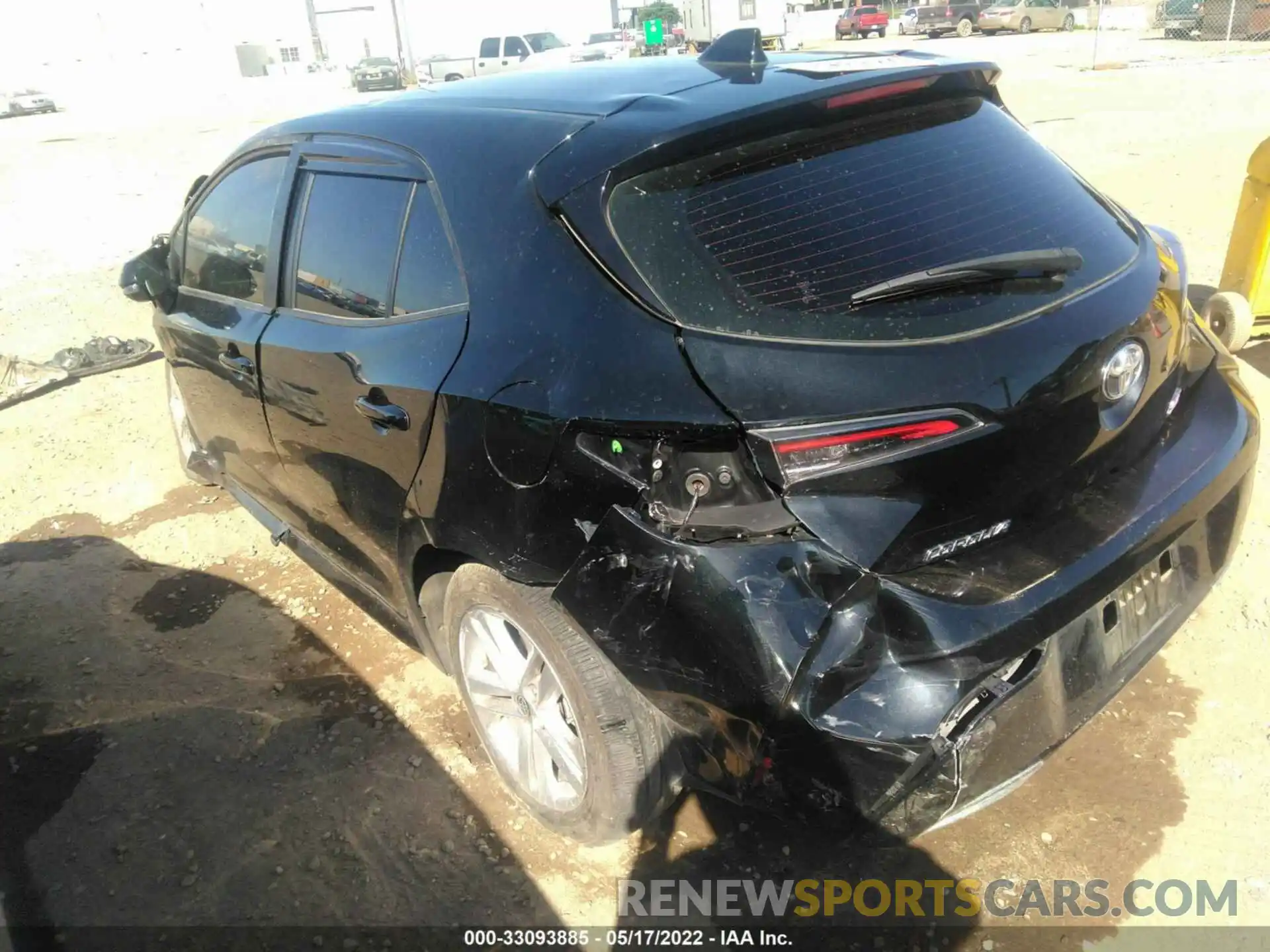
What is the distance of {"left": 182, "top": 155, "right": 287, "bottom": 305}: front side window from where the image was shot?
310 cm

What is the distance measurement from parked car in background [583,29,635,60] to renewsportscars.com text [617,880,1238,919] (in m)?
27.5

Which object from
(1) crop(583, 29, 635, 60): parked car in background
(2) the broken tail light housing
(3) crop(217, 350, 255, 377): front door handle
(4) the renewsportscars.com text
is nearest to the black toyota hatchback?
(2) the broken tail light housing

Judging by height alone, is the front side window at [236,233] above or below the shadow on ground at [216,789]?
above

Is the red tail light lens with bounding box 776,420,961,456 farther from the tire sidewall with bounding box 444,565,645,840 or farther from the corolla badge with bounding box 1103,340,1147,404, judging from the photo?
the tire sidewall with bounding box 444,565,645,840

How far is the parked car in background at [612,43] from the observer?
2848cm

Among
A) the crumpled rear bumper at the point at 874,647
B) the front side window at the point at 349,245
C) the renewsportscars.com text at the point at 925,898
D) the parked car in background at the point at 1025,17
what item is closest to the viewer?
the crumpled rear bumper at the point at 874,647

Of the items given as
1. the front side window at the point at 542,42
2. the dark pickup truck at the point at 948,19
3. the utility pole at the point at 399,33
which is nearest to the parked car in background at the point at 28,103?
the utility pole at the point at 399,33

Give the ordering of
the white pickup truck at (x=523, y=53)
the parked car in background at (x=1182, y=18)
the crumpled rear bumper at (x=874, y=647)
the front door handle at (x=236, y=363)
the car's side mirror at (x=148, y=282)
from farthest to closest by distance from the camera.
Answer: the white pickup truck at (x=523, y=53) < the parked car in background at (x=1182, y=18) < the car's side mirror at (x=148, y=282) < the front door handle at (x=236, y=363) < the crumpled rear bumper at (x=874, y=647)

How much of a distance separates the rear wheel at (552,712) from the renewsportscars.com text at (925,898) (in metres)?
0.24

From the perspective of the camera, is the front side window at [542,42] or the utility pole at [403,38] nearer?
the front side window at [542,42]

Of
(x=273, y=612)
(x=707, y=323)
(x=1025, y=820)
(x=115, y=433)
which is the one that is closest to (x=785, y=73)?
(x=707, y=323)

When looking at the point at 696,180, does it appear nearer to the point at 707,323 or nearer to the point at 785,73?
the point at 707,323

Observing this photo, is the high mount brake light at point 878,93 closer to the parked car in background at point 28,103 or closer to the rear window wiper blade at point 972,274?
the rear window wiper blade at point 972,274

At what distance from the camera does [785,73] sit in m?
2.31
